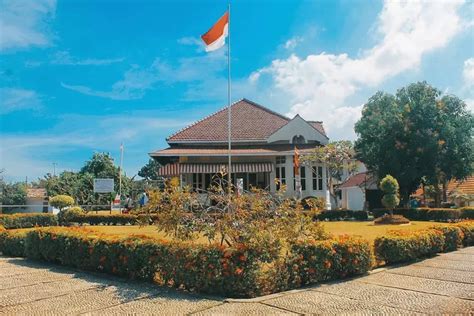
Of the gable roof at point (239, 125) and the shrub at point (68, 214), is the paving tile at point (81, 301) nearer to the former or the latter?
the shrub at point (68, 214)

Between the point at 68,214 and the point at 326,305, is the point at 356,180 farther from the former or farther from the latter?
the point at 326,305

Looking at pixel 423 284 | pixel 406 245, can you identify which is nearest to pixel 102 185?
pixel 406 245

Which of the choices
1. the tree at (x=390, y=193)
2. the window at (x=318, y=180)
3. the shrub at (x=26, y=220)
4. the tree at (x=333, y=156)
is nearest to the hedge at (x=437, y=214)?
the tree at (x=390, y=193)

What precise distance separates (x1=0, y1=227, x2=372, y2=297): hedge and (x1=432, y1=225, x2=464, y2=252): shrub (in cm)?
480

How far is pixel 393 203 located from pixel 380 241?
14495 millimetres

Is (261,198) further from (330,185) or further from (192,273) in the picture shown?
(330,185)

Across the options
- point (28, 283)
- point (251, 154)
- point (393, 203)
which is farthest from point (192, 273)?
point (251, 154)

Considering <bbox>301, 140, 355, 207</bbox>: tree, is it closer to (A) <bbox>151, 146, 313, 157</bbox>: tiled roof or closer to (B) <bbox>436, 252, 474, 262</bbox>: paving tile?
(A) <bbox>151, 146, 313, 157</bbox>: tiled roof

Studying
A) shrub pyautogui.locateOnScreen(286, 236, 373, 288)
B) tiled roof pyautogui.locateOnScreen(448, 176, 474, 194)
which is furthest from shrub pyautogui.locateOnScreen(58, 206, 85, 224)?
tiled roof pyautogui.locateOnScreen(448, 176, 474, 194)

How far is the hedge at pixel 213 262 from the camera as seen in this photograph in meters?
7.12

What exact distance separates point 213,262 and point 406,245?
575 centimetres

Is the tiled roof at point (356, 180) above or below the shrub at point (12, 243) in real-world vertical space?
above

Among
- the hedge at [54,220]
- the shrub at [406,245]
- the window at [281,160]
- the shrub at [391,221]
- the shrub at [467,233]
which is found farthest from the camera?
the window at [281,160]

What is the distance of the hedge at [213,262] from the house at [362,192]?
1049 inches
